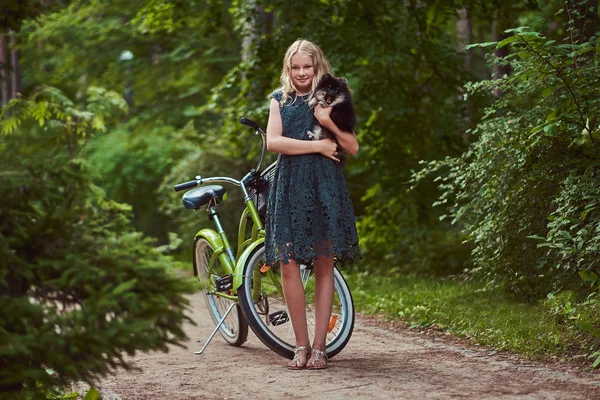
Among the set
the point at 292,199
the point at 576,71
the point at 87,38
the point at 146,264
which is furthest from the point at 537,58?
the point at 87,38

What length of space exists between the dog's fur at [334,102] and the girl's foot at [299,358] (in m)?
1.31

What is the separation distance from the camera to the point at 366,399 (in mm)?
4629

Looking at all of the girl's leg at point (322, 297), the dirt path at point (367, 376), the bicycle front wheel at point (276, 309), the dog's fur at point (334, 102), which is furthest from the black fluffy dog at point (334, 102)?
the dirt path at point (367, 376)

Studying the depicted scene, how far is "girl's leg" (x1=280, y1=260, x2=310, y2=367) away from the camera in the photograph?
18.4 feet

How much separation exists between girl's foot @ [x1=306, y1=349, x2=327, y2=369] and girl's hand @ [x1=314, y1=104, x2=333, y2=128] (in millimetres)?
1399

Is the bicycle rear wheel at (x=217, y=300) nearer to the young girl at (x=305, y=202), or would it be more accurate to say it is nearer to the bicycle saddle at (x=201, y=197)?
the bicycle saddle at (x=201, y=197)

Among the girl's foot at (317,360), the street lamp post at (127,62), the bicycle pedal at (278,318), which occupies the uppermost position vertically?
the street lamp post at (127,62)

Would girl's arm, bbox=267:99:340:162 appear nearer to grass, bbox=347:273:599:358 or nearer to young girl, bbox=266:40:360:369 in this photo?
young girl, bbox=266:40:360:369

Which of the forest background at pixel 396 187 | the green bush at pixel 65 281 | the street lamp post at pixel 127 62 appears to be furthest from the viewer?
the street lamp post at pixel 127 62

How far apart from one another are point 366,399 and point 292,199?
1.43 metres

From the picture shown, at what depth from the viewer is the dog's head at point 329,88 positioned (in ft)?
18.3

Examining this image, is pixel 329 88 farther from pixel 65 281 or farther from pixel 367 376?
pixel 65 281

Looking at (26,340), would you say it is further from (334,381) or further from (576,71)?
(576,71)

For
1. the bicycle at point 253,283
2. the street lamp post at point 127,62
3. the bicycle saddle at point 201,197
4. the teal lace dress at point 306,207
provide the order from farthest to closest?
the street lamp post at point 127,62
the bicycle saddle at point 201,197
the bicycle at point 253,283
the teal lace dress at point 306,207
